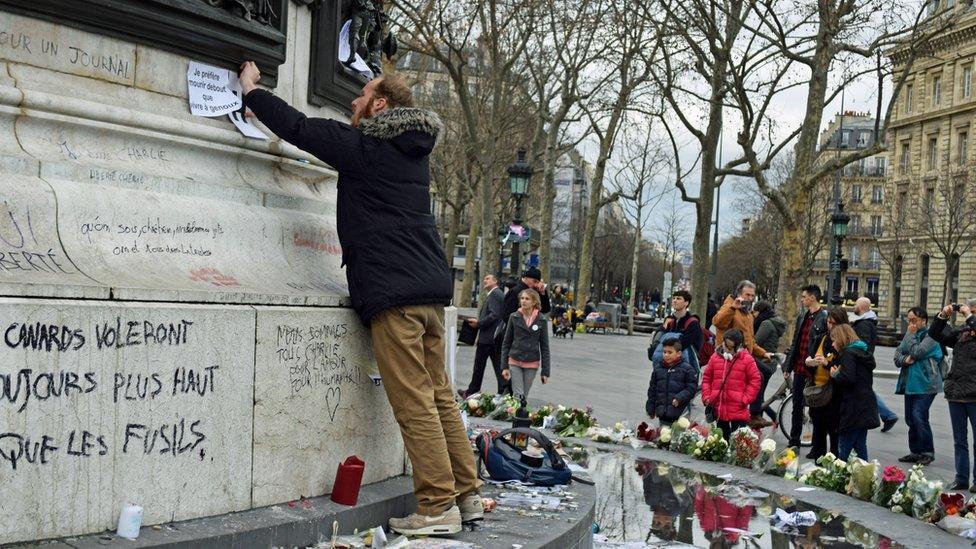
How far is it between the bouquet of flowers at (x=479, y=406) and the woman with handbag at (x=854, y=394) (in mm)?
3252

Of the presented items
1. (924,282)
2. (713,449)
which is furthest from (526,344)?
(924,282)

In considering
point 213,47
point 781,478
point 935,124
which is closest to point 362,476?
point 213,47

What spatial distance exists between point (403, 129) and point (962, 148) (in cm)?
6524

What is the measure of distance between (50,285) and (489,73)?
3782 centimetres

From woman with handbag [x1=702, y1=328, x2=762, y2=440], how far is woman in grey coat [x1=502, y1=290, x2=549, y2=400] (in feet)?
6.94

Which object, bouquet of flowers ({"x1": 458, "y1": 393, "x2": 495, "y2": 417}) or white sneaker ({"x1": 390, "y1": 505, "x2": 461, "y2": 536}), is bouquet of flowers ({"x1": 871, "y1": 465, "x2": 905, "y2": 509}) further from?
white sneaker ({"x1": 390, "y1": 505, "x2": 461, "y2": 536})

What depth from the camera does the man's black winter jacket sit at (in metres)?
4.87

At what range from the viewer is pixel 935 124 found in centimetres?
6656

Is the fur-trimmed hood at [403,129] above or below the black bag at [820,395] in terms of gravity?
above

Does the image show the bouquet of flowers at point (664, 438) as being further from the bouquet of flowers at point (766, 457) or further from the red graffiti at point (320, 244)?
the red graffiti at point (320, 244)

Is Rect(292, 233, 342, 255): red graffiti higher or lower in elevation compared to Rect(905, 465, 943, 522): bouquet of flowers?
higher

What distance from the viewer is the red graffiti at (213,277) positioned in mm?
4785

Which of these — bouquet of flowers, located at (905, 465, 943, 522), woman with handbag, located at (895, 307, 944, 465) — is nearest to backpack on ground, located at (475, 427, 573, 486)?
bouquet of flowers, located at (905, 465, 943, 522)

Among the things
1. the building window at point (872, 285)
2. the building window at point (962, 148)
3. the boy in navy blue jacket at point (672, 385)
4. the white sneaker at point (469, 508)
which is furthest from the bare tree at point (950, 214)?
the white sneaker at point (469, 508)
